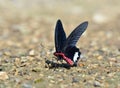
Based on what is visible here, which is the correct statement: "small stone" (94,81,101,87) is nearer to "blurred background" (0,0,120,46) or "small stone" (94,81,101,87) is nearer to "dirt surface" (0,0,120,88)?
"dirt surface" (0,0,120,88)

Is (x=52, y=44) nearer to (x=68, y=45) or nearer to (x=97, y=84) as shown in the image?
(x=68, y=45)

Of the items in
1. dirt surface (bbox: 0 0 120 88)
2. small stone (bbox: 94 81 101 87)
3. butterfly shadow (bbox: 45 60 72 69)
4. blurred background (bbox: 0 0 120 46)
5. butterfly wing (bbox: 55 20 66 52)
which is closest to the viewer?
small stone (bbox: 94 81 101 87)

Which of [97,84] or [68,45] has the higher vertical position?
[68,45]

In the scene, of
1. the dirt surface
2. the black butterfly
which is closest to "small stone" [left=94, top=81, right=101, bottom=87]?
the dirt surface

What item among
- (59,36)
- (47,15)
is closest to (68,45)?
(59,36)

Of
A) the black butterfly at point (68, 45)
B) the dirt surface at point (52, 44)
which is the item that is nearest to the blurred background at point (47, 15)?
the dirt surface at point (52, 44)

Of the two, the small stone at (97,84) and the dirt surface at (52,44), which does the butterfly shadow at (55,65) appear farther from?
the small stone at (97,84)
